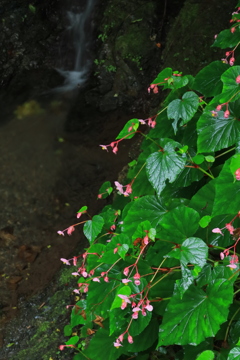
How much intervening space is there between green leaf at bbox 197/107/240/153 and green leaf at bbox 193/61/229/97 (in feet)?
0.99

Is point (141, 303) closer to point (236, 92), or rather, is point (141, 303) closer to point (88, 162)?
point (236, 92)

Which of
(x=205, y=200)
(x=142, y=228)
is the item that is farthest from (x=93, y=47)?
(x=142, y=228)

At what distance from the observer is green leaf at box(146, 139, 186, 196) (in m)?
1.31

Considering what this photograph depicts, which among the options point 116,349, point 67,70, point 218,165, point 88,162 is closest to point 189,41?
point 88,162

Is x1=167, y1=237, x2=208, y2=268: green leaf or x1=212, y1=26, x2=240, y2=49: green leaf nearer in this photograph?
x1=167, y1=237, x2=208, y2=268: green leaf

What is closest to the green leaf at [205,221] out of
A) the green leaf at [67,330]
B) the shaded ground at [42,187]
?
the green leaf at [67,330]

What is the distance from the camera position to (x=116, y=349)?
1501 millimetres

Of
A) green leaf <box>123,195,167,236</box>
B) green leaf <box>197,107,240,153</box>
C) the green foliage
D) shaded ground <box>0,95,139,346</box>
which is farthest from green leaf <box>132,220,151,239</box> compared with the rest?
shaded ground <box>0,95,139,346</box>

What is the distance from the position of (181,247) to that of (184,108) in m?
0.59

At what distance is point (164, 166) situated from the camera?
52.6 inches

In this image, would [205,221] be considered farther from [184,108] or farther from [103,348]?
[103,348]

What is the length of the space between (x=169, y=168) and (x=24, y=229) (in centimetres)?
347

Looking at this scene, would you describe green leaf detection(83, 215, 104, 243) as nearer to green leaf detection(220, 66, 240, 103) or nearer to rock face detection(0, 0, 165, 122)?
green leaf detection(220, 66, 240, 103)

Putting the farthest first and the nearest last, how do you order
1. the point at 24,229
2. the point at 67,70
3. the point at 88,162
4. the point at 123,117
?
1. the point at 67,70
2. the point at 123,117
3. the point at 88,162
4. the point at 24,229
